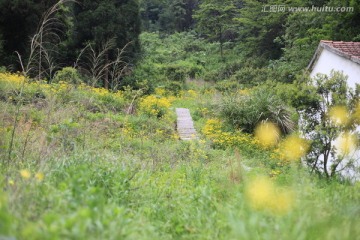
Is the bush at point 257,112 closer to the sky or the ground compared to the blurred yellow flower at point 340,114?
closer to the ground

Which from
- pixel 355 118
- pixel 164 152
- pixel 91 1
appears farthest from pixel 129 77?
pixel 355 118

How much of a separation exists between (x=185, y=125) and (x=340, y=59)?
5.44 m

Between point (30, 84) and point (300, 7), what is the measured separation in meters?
12.0

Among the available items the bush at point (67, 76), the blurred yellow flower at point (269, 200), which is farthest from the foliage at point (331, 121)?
the bush at point (67, 76)

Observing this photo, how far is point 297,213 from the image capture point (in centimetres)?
281

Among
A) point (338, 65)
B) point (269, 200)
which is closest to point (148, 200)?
point (269, 200)

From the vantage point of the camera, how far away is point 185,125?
40.9 feet

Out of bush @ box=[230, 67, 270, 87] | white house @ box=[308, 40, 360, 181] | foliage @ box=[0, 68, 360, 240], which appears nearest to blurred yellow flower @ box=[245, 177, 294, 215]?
foliage @ box=[0, 68, 360, 240]

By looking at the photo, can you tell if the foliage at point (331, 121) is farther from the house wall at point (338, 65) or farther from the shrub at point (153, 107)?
the shrub at point (153, 107)

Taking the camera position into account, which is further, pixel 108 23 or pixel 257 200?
pixel 108 23

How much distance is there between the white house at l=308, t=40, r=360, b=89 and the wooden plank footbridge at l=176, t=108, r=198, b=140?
4099 millimetres

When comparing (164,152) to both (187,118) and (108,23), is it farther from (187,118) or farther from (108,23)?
(108,23)

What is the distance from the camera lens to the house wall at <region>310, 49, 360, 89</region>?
8109 mm

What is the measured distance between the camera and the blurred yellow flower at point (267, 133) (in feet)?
34.8
